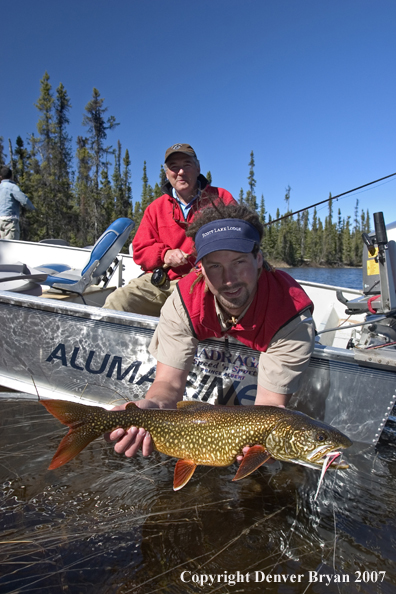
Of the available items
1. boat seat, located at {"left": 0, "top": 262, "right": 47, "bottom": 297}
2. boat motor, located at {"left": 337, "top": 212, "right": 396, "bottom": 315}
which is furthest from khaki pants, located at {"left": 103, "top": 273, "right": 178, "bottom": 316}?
boat motor, located at {"left": 337, "top": 212, "right": 396, "bottom": 315}

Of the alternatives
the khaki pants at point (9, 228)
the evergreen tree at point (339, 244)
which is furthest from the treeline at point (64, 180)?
the evergreen tree at point (339, 244)

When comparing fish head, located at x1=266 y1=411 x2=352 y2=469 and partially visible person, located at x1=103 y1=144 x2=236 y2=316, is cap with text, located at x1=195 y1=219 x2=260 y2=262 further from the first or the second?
partially visible person, located at x1=103 y1=144 x2=236 y2=316

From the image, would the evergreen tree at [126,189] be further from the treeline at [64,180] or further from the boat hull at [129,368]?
the boat hull at [129,368]

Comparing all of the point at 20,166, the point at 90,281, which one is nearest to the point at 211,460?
the point at 90,281

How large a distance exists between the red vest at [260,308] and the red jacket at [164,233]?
141 cm

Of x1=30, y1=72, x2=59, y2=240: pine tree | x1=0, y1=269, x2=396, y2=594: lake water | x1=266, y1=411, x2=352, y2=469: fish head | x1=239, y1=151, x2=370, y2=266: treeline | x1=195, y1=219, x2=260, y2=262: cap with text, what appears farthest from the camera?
x1=239, y1=151, x2=370, y2=266: treeline

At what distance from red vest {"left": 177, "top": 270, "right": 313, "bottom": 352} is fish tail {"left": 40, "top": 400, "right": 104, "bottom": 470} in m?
1.04

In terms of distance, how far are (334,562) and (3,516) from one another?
2.48 m

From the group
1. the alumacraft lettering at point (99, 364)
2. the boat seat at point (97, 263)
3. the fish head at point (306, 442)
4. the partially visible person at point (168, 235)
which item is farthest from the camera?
the boat seat at point (97, 263)

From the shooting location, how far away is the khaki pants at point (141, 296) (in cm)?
427

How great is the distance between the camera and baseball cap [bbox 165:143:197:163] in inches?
160

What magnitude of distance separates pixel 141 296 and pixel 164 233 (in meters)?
0.80

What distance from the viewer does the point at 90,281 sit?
533 cm

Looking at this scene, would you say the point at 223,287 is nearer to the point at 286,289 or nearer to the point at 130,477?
the point at 286,289
